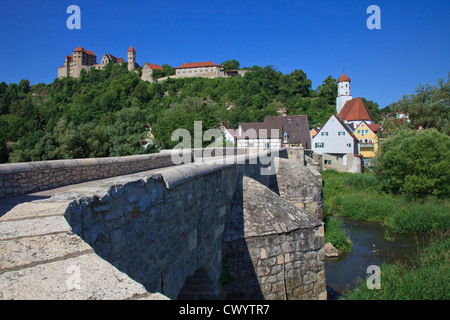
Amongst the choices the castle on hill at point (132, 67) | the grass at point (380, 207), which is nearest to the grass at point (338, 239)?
the grass at point (380, 207)

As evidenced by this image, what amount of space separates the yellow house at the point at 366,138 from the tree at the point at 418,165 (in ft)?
79.4

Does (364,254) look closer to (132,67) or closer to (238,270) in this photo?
(238,270)

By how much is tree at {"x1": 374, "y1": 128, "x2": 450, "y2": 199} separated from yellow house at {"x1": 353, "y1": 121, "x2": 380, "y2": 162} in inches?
953

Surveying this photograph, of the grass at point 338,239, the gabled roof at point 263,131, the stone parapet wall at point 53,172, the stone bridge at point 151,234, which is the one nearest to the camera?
the stone bridge at point 151,234

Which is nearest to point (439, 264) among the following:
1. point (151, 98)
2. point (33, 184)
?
point (33, 184)

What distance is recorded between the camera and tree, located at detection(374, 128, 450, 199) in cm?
2130

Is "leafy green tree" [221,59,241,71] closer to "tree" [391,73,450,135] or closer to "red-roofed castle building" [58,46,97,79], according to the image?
"red-roofed castle building" [58,46,97,79]

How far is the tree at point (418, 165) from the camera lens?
69.9ft

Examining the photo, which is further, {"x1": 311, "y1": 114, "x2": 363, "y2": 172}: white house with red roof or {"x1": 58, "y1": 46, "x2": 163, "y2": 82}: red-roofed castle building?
{"x1": 58, "y1": 46, "x2": 163, "y2": 82}: red-roofed castle building

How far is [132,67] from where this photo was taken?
108812 mm

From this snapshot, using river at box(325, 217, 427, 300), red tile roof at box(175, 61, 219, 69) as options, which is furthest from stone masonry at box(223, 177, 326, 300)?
red tile roof at box(175, 61, 219, 69)

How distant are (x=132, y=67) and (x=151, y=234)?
11380 centimetres

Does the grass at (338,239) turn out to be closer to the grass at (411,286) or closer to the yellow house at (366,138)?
the grass at (411,286)
